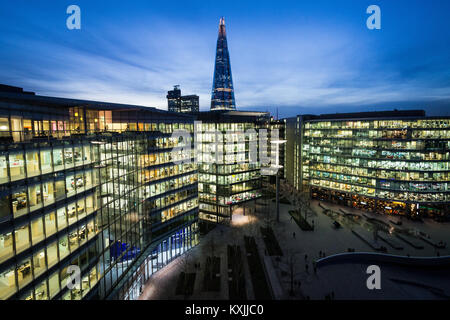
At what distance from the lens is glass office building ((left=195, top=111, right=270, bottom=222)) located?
63.1 m

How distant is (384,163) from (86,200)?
7240 cm

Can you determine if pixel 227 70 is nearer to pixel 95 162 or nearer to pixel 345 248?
pixel 345 248

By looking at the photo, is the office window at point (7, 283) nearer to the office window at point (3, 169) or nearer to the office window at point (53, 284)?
the office window at point (53, 284)

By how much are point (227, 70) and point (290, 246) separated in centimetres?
10225

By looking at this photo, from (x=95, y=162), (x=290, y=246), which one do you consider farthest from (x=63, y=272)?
(x=290, y=246)

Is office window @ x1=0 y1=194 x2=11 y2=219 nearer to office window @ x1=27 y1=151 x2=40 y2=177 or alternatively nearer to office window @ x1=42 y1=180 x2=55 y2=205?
office window @ x1=27 y1=151 x2=40 y2=177

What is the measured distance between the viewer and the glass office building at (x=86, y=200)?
651 inches

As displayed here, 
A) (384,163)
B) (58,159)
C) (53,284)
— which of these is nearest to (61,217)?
(58,159)

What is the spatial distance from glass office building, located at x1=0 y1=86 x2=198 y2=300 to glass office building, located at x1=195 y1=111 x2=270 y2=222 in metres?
16.0

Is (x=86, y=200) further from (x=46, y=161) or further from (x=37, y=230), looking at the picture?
(x=46, y=161)

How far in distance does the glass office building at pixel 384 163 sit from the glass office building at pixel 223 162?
88.8ft

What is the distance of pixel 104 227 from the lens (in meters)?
25.7

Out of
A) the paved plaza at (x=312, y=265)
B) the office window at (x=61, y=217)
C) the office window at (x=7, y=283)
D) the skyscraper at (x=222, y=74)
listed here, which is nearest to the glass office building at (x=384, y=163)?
the paved plaza at (x=312, y=265)

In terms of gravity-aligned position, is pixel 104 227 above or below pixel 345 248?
above
